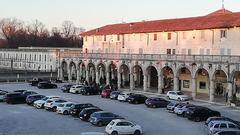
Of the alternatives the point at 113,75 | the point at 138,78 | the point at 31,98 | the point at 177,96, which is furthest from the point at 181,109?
the point at 113,75

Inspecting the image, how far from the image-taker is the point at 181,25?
219 feet

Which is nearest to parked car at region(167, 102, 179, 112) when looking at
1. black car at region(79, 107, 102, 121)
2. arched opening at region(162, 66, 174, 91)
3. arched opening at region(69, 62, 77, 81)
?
black car at region(79, 107, 102, 121)

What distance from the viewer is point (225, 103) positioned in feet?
174

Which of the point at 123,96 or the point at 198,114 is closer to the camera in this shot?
the point at 198,114

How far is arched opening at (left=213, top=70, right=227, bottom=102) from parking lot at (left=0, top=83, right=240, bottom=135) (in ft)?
21.1

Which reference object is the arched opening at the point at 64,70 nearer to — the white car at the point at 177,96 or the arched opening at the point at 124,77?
the arched opening at the point at 124,77

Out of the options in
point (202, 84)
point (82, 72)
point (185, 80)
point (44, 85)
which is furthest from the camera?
point (82, 72)

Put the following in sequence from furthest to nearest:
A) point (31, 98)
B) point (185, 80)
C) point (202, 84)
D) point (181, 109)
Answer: point (185, 80), point (202, 84), point (31, 98), point (181, 109)

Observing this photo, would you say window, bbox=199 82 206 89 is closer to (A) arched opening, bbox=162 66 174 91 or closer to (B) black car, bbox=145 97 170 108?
Answer: (A) arched opening, bbox=162 66 174 91

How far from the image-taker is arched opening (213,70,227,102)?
5847cm

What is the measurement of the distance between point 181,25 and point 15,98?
26.8m

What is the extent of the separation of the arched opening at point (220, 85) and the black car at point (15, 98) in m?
23.9

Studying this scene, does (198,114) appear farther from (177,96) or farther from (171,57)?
(171,57)

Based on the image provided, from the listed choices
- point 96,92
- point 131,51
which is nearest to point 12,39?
point 131,51
